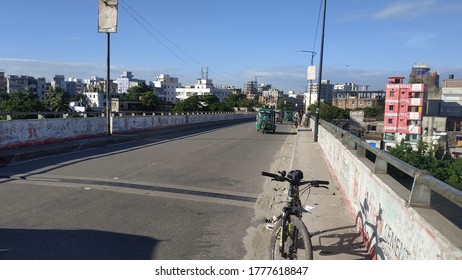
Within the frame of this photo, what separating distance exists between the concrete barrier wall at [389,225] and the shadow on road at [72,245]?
2.80m

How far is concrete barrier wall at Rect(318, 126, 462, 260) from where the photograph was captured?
299cm

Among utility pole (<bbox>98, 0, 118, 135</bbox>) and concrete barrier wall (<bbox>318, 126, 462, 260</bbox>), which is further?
utility pole (<bbox>98, 0, 118, 135</bbox>)

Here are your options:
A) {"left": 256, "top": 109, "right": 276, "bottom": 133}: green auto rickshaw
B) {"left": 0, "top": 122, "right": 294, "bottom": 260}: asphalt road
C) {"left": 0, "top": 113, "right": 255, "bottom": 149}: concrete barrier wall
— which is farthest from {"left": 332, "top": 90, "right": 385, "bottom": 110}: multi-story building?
{"left": 0, "top": 122, "right": 294, "bottom": 260}: asphalt road

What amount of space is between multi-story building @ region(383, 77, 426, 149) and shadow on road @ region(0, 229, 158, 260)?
9691 cm

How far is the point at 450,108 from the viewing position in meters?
113

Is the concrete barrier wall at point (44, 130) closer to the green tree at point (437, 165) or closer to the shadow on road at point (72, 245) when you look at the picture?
the shadow on road at point (72, 245)

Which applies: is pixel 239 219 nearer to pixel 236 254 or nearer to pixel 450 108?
pixel 236 254

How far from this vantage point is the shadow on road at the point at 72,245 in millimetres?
4711

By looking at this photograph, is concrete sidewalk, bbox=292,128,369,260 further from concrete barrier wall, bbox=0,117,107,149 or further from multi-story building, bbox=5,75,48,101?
multi-story building, bbox=5,75,48,101

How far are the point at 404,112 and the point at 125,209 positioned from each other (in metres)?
102

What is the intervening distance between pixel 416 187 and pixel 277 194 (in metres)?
5.19

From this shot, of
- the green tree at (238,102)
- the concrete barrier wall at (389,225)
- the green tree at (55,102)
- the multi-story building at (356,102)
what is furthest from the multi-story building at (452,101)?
the concrete barrier wall at (389,225)
